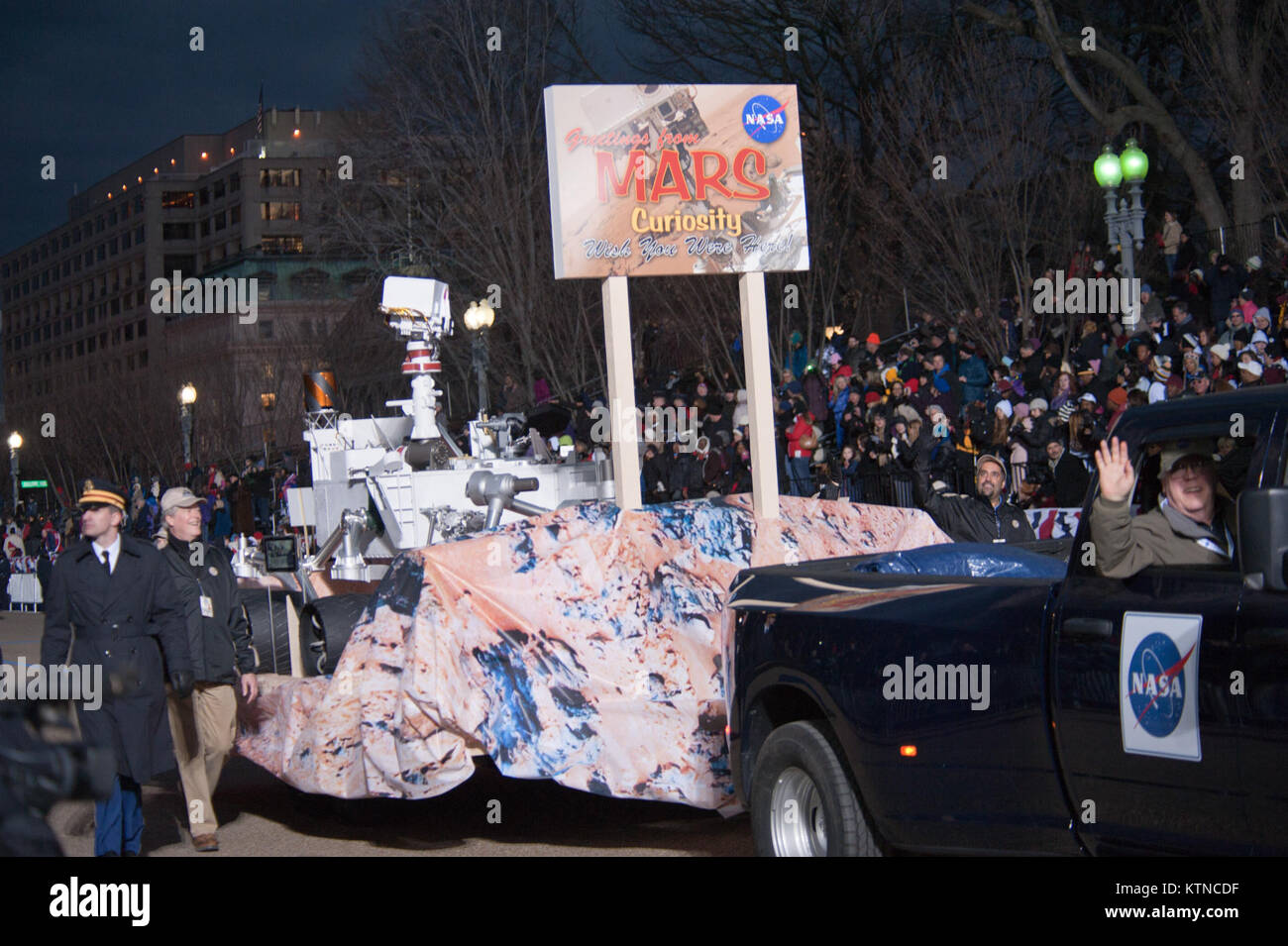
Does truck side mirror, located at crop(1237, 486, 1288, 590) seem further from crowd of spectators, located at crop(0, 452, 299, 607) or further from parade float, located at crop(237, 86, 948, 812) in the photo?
crowd of spectators, located at crop(0, 452, 299, 607)

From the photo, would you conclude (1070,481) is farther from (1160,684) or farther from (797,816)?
(1160,684)

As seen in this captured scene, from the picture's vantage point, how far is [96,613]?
7.31 meters

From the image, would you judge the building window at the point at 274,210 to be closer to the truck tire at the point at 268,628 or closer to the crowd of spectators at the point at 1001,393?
the crowd of spectators at the point at 1001,393

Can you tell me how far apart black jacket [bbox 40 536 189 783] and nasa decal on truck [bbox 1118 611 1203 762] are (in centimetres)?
470

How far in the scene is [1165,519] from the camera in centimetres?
455

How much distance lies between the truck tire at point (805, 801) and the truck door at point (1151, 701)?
1.08 metres

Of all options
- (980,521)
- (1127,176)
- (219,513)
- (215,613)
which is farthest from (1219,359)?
(219,513)

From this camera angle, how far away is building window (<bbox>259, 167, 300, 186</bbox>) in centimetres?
10738

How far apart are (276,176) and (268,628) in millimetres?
104089

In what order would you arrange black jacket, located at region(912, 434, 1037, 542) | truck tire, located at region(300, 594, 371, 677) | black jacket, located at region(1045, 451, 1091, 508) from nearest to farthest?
truck tire, located at region(300, 594, 371, 677), black jacket, located at region(912, 434, 1037, 542), black jacket, located at region(1045, 451, 1091, 508)

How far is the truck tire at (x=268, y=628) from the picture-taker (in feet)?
33.3

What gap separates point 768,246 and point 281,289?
69.6 m

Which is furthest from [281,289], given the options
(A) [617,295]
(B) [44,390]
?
(A) [617,295]

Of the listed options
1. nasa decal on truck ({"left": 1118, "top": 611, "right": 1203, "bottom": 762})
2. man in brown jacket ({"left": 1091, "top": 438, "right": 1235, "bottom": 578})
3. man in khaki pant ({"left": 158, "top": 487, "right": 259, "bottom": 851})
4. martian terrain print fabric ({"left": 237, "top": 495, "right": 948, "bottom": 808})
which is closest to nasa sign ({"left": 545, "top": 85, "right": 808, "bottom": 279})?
martian terrain print fabric ({"left": 237, "top": 495, "right": 948, "bottom": 808})
